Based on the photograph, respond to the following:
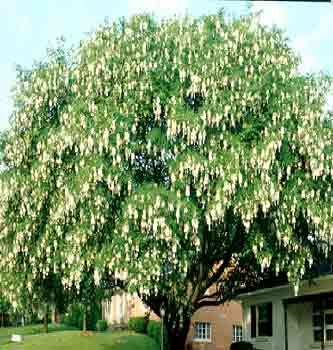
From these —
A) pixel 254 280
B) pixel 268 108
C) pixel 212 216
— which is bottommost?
pixel 254 280

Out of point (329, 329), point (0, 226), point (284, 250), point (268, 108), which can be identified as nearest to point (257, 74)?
point (268, 108)

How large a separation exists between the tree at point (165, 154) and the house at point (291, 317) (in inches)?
189

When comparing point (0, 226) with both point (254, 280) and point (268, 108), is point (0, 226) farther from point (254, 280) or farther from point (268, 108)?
point (254, 280)

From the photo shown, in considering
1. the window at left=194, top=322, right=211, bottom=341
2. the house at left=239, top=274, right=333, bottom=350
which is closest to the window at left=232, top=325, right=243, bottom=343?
the window at left=194, top=322, right=211, bottom=341

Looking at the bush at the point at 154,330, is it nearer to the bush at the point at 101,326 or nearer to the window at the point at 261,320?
the bush at the point at 101,326

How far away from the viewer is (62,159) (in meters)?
20.2

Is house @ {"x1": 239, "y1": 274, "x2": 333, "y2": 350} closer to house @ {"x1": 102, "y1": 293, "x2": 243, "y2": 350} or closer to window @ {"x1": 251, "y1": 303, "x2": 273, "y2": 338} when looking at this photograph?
window @ {"x1": 251, "y1": 303, "x2": 273, "y2": 338}

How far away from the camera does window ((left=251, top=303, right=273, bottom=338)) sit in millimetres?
30270

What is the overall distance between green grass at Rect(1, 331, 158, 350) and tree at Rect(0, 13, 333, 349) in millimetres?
18921

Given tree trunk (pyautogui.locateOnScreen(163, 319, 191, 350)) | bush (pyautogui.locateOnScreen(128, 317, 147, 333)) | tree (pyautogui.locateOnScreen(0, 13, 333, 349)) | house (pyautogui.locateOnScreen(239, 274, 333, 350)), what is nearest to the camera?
tree (pyautogui.locateOnScreen(0, 13, 333, 349))

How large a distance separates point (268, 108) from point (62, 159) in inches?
242

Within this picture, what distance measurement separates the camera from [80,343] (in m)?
40.8

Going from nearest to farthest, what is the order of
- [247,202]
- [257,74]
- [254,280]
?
[247,202], [257,74], [254,280]

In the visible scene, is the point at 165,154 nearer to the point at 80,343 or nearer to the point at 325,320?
the point at 325,320
